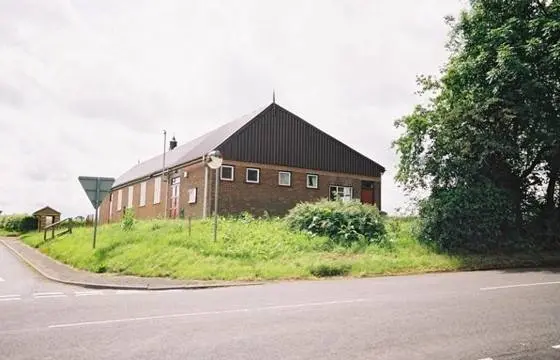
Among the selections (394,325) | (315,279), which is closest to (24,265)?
(315,279)

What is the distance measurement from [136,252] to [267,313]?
10331 millimetres

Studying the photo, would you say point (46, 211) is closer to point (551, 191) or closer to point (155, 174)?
point (155, 174)

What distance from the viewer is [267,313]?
8.62m

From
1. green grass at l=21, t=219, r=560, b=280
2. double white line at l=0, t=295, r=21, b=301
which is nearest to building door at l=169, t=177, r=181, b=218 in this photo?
green grass at l=21, t=219, r=560, b=280

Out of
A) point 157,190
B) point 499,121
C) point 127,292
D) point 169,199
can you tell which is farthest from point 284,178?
point 127,292

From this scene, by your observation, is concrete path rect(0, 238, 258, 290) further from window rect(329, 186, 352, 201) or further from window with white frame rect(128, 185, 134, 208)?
window with white frame rect(128, 185, 134, 208)

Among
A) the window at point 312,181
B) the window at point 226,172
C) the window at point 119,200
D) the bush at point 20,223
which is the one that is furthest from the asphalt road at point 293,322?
the bush at point 20,223

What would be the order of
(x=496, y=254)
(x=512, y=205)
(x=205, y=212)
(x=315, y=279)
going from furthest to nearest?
(x=205, y=212)
(x=512, y=205)
(x=496, y=254)
(x=315, y=279)

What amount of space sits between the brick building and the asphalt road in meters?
17.6

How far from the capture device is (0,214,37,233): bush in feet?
192

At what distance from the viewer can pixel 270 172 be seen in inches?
1230

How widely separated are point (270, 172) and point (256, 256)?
1478 cm

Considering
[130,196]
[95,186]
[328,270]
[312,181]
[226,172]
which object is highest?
[226,172]

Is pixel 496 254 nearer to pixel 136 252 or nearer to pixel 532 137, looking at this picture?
pixel 532 137
